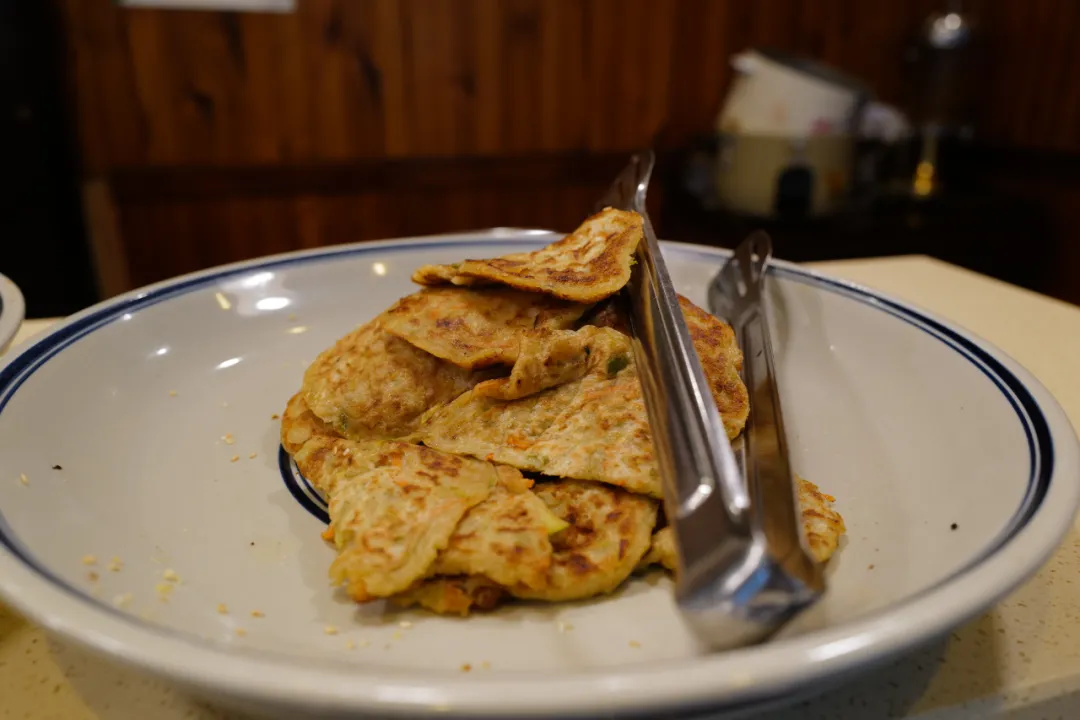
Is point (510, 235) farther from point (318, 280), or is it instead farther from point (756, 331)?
point (756, 331)

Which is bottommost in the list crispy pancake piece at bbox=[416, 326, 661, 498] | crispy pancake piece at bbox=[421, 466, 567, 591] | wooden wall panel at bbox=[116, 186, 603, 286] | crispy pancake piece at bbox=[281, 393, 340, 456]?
wooden wall panel at bbox=[116, 186, 603, 286]

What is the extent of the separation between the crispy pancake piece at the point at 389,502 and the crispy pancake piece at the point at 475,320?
14 cm

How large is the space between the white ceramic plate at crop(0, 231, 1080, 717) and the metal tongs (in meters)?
0.04

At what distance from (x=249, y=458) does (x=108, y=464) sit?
0.47 ft

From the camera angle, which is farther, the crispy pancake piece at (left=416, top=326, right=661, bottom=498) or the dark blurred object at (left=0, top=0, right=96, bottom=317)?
the dark blurred object at (left=0, top=0, right=96, bottom=317)

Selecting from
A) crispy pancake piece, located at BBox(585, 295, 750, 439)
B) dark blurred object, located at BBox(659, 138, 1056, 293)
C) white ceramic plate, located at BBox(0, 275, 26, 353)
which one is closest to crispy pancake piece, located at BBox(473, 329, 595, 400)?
crispy pancake piece, located at BBox(585, 295, 750, 439)

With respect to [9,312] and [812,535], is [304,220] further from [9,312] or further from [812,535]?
[812,535]

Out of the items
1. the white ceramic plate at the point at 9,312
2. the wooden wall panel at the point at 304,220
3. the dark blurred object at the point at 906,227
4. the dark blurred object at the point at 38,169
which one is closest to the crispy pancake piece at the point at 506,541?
the white ceramic plate at the point at 9,312

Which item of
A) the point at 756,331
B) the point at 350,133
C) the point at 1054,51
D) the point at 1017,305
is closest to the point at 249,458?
the point at 756,331

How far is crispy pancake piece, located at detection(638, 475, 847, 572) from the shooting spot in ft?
2.14

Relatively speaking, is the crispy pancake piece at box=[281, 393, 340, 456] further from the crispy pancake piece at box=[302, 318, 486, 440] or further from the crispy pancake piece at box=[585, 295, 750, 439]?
the crispy pancake piece at box=[585, 295, 750, 439]

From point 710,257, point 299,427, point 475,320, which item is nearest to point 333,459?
point 299,427

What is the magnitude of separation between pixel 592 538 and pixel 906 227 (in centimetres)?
253

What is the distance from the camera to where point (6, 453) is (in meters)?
0.71
